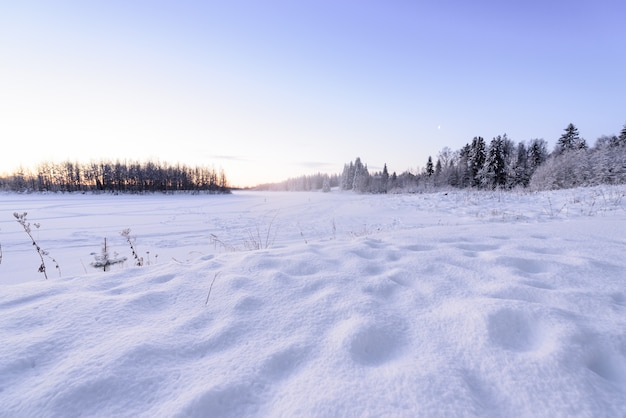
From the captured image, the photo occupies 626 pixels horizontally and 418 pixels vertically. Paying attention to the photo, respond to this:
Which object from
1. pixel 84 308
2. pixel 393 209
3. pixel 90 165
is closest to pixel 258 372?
pixel 84 308

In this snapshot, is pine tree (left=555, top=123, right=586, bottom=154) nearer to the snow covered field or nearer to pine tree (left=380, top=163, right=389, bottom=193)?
pine tree (left=380, top=163, right=389, bottom=193)

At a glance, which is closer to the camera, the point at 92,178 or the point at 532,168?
the point at 532,168

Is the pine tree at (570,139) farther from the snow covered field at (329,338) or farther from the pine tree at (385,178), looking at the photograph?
the snow covered field at (329,338)

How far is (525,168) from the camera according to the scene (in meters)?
44.1

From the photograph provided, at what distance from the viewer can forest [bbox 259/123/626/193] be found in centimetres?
2664

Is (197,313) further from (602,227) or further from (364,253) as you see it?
(602,227)

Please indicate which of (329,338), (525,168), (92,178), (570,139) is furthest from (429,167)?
(92,178)

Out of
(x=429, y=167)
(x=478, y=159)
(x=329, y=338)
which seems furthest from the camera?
(x=429, y=167)

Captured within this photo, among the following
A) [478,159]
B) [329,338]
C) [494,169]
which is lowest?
[329,338]

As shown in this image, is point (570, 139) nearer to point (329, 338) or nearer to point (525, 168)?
point (525, 168)

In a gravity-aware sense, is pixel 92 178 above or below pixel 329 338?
above

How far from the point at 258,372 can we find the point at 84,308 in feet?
4.41

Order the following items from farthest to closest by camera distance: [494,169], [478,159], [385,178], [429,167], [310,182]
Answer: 1. [310,182]
2. [385,178]
3. [429,167]
4. [478,159]
5. [494,169]

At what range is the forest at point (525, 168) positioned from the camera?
26641mm
